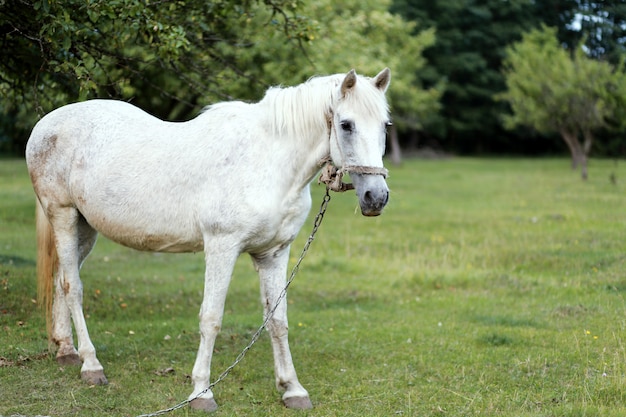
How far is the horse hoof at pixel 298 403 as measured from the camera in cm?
546

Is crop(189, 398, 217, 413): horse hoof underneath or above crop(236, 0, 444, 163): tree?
underneath

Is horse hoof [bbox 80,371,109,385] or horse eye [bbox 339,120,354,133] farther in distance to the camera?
horse hoof [bbox 80,371,109,385]

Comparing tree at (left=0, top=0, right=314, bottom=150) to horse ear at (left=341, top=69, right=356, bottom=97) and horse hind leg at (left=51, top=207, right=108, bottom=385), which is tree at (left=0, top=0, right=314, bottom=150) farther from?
horse ear at (left=341, top=69, right=356, bottom=97)

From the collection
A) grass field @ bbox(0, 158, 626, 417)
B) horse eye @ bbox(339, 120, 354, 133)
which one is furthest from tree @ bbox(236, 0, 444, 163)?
horse eye @ bbox(339, 120, 354, 133)

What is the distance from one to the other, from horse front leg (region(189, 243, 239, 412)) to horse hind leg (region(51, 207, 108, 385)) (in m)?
1.04

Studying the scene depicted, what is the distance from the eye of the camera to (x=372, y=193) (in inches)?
186

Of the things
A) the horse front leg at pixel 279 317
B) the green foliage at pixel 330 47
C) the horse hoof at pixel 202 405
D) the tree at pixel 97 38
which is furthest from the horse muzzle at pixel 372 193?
the green foliage at pixel 330 47

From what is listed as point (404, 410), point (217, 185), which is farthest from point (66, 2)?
point (404, 410)

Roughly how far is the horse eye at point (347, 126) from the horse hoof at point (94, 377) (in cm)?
294

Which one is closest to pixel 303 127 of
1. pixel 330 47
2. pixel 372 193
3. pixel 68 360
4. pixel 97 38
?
pixel 372 193

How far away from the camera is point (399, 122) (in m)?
43.7

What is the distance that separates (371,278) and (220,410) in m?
5.81

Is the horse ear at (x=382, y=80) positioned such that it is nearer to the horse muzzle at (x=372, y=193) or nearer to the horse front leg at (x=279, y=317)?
the horse muzzle at (x=372, y=193)

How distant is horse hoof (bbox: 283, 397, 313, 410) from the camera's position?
17.9 feet
